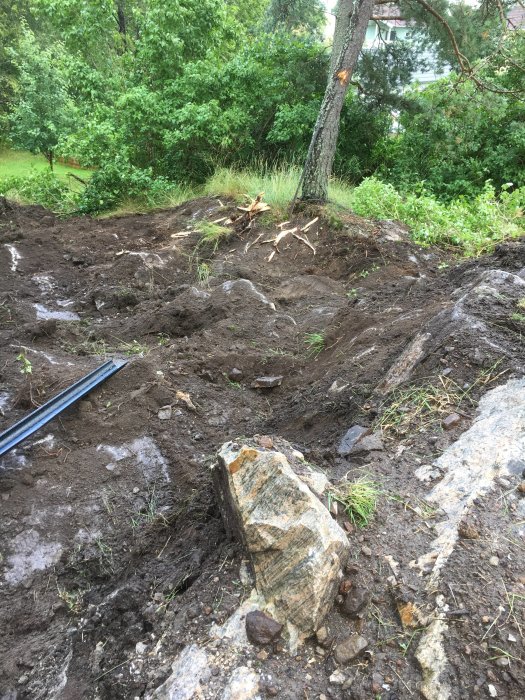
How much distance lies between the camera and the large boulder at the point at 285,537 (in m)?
1.67

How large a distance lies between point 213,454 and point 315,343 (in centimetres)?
164

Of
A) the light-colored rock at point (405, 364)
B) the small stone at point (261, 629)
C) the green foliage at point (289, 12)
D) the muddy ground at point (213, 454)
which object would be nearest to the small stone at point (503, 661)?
the muddy ground at point (213, 454)

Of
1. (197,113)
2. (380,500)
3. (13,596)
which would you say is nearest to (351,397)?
(380,500)

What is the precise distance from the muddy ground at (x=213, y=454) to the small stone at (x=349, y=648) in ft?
0.09

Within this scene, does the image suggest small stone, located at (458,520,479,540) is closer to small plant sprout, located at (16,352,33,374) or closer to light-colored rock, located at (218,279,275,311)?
small plant sprout, located at (16,352,33,374)

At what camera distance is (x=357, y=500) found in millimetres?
2006

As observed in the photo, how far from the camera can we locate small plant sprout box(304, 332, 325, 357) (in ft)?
14.5

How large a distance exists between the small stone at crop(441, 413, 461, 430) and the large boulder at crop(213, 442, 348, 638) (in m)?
0.93

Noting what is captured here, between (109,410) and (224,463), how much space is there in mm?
1792

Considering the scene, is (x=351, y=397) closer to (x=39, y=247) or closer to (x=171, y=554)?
(x=171, y=554)

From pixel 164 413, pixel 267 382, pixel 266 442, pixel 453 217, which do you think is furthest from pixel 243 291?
pixel 266 442

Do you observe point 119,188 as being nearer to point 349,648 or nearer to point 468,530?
point 468,530

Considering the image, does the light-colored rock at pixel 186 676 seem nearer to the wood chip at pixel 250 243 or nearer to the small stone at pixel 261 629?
the small stone at pixel 261 629

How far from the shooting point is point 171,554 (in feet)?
7.48
